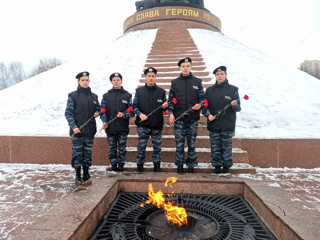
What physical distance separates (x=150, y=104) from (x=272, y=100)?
400 centimetres

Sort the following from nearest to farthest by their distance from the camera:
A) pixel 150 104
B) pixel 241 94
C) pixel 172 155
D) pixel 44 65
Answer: pixel 150 104 → pixel 172 155 → pixel 241 94 → pixel 44 65

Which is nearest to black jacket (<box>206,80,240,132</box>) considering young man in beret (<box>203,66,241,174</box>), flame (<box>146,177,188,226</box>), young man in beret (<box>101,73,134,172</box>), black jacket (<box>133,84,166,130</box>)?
young man in beret (<box>203,66,241,174</box>)

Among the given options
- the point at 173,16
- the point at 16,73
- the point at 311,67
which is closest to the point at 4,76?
the point at 16,73

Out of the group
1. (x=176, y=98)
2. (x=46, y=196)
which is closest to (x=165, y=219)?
(x=46, y=196)

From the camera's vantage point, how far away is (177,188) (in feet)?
11.0

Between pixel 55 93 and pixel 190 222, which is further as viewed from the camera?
pixel 55 93

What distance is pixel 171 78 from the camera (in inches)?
279

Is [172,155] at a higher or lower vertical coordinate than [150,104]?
lower

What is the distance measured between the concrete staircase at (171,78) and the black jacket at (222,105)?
780mm

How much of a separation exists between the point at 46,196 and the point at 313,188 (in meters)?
4.08

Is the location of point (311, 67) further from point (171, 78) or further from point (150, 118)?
point (150, 118)

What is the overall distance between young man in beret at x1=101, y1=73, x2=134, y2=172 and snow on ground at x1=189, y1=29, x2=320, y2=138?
2.59 meters

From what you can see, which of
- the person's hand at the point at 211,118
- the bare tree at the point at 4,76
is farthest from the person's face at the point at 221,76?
the bare tree at the point at 4,76

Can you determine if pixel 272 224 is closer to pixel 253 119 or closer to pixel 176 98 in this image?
pixel 176 98
